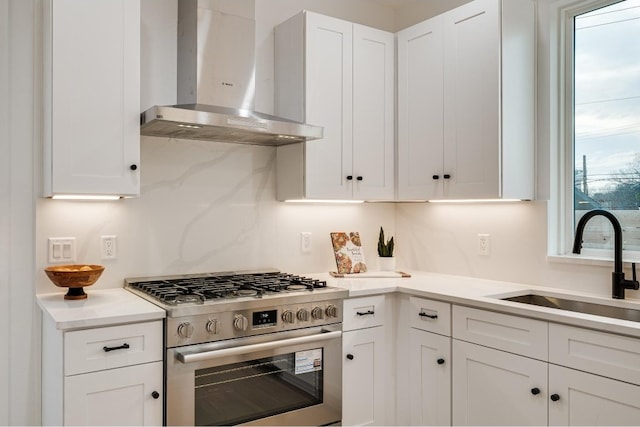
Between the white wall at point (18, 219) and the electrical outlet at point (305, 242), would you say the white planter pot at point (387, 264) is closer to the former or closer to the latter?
the electrical outlet at point (305, 242)

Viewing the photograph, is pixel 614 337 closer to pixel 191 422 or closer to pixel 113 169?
pixel 191 422

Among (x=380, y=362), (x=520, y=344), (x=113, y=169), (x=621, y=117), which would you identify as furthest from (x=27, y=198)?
(x=621, y=117)

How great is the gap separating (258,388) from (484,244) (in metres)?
1.56

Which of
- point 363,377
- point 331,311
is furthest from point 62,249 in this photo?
point 363,377

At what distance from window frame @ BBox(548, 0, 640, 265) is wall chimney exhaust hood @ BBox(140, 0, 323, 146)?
129cm

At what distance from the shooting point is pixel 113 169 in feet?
7.45

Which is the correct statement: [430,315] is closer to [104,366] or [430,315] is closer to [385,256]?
[385,256]

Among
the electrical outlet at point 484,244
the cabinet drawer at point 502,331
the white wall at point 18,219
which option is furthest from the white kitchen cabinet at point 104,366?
the electrical outlet at point 484,244

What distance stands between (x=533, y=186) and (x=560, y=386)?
3.65 ft

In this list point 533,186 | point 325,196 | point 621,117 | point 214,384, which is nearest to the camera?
point 214,384

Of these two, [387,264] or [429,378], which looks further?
[387,264]

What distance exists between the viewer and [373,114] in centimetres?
314

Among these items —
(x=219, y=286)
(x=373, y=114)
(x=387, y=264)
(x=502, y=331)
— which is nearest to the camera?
(x=502, y=331)

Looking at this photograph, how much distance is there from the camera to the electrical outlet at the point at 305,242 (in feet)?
10.5
